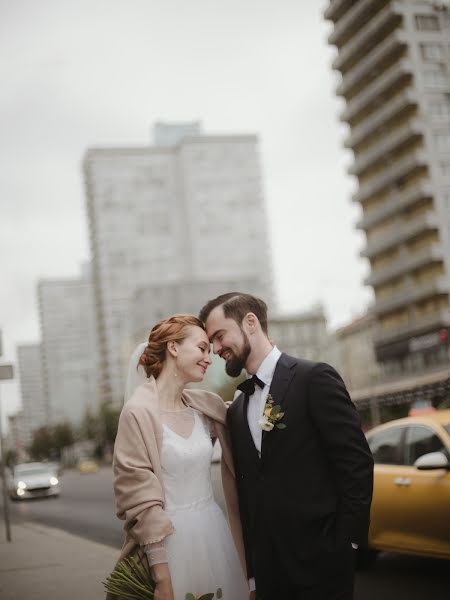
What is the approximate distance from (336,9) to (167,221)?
7465 centimetres

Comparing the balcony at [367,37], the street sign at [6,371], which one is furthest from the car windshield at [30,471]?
the balcony at [367,37]

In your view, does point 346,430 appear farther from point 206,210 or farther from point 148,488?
Result: point 206,210

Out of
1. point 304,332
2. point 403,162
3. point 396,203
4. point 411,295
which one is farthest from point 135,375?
point 304,332

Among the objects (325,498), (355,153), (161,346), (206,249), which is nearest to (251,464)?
(325,498)

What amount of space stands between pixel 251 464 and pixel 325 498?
0.38 meters

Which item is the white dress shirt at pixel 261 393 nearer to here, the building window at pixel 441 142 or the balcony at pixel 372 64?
the building window at pixel 441 142

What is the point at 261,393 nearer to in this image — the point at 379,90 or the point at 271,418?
the point at 271,418

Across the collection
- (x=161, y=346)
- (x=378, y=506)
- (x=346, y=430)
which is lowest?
(x=378, y=506)

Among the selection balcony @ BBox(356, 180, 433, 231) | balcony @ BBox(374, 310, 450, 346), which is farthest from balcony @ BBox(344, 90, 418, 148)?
balcony @ BBox(374, 310, 450, 346)

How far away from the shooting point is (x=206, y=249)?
144m

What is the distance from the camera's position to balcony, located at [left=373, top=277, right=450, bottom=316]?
210 feet

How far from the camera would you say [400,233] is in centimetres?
6938

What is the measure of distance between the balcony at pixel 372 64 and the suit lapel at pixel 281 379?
69950 mm

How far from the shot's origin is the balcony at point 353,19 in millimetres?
72562
